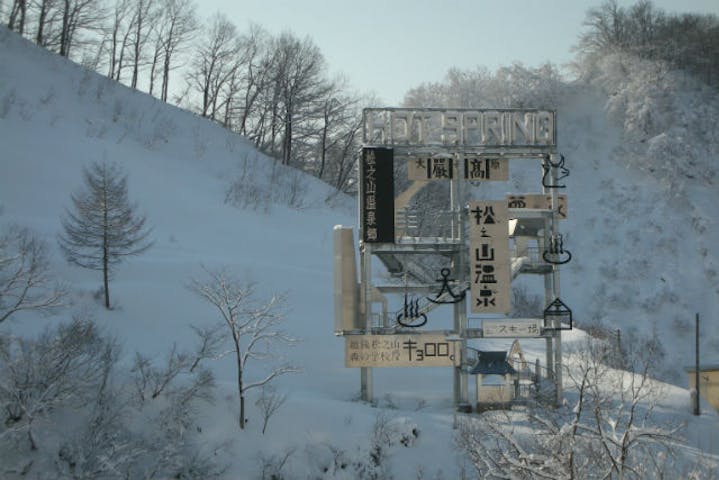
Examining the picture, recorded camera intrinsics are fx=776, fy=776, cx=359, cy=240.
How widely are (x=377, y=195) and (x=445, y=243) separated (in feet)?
12.3

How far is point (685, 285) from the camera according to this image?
229 feet

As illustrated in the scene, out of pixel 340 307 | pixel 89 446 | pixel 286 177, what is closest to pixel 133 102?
pixel 286 177

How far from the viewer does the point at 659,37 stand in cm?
8962

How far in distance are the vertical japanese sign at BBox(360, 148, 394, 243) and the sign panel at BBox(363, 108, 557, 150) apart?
2.45ft

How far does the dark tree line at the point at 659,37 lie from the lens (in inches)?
3415

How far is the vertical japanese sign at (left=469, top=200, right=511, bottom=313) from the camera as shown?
33.8 metres

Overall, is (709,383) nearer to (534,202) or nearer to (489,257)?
(534,202)

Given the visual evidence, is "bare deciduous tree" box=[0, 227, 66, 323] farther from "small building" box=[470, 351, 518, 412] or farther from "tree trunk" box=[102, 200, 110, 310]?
"small building" box=[470, 351, 518, 412]

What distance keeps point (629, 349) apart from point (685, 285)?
16.2 metres

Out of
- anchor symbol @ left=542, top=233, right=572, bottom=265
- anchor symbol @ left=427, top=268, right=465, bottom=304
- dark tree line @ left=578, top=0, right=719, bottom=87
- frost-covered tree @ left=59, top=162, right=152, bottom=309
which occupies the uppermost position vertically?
dark tree line @ left=578, top=0, right=719, bottom=87

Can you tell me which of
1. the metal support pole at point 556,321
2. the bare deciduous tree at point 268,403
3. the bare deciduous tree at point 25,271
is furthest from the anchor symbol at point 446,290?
the bare deciduous tree at point 25,271

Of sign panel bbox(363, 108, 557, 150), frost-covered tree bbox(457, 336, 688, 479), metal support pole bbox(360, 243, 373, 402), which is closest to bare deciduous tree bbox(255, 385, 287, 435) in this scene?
metal support pole bbox(360, 243, 373, 402)

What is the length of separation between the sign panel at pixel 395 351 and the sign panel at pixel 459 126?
8712 millimetres

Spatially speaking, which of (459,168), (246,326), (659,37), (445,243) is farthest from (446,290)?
(659,37)
